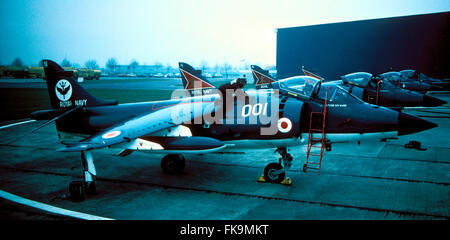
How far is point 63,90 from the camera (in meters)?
11.5

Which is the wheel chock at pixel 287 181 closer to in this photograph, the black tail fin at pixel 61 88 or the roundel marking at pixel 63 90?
the black tail fin at pixel 61 88

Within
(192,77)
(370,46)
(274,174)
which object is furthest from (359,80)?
(370,46)

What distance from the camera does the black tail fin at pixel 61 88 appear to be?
1141 centimetres

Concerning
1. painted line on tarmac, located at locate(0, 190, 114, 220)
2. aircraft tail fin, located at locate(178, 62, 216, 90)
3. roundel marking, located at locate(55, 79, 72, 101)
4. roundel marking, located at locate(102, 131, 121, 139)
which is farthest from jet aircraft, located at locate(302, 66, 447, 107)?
painted line on tarmac, located at locate(0, 190, 114, 220)

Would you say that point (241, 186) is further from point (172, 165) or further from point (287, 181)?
point (172, 165)

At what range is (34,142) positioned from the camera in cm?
1599

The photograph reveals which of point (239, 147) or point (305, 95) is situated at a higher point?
point (305, 95)

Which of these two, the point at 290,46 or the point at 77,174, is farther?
the point at 290,46

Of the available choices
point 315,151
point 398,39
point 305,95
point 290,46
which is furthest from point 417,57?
point 305,95

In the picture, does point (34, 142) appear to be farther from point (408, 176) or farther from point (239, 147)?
point (408, 176)

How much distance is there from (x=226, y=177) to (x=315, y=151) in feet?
15.9

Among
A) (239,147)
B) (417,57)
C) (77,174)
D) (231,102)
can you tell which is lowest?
(77,174)

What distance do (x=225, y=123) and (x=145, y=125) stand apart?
7.46 feet

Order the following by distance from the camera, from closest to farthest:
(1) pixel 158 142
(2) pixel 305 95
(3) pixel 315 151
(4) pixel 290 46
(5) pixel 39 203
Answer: (5) pixel 39 203
(1) pixel 158 142
(2) pixel 305 95
(3) pixel 315 151
(4) pixel 290 46
